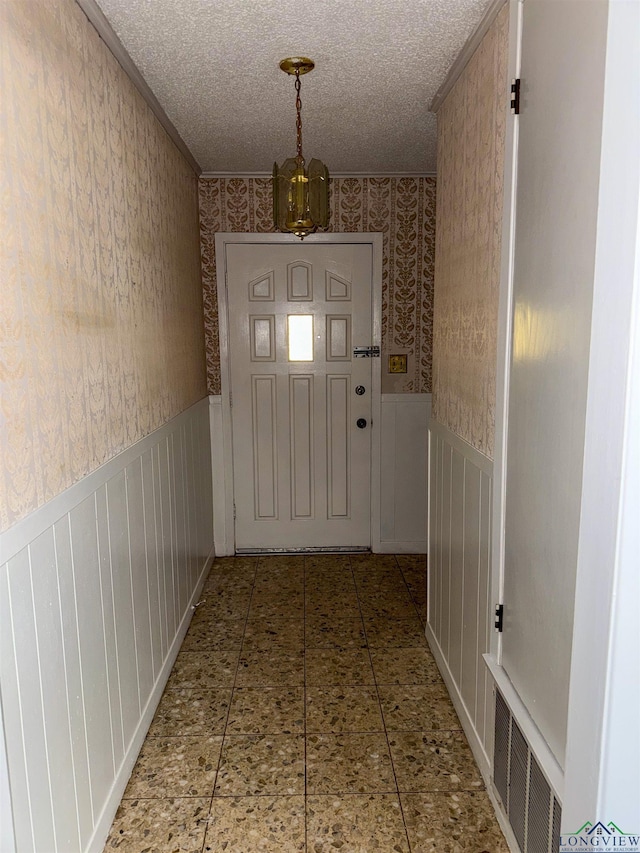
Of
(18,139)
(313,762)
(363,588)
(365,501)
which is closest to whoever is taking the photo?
(18,139)

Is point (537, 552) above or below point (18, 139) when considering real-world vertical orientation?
below

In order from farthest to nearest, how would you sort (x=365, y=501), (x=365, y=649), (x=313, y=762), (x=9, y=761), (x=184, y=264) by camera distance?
(x=365, y=501), (x=184, y=264), (x=365, y=649), (x=313, y=762), (x=9, y=761)

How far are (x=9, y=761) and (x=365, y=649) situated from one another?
1969 mm

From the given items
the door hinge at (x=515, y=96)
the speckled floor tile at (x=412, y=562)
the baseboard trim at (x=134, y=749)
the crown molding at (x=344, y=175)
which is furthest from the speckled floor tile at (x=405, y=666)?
the crown molding at (x=344, y=175)

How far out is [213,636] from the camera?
3146mm

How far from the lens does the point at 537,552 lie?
63.5 inches

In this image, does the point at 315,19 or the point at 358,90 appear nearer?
the point at 315,19

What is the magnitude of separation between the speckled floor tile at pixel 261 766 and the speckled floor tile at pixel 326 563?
1.67 meters

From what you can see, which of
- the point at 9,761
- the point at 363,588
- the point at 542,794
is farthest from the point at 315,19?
the point at 363,588

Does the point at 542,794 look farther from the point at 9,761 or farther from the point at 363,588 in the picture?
the point at 363,588

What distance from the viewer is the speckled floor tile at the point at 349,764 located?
6.80 feet

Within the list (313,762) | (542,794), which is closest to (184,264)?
(313,762)

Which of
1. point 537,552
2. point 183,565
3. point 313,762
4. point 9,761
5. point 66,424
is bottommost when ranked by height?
point 313,762

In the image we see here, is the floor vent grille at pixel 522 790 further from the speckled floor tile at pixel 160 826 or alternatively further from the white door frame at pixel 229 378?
the white door frame at pixel 229 378
